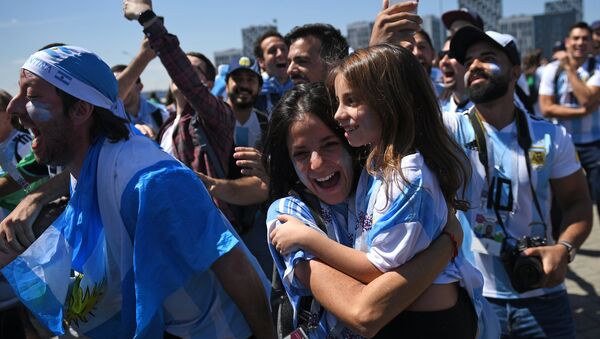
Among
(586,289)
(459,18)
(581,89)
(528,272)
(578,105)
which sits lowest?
(586,289)

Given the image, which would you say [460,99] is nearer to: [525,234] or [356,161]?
[525,234]

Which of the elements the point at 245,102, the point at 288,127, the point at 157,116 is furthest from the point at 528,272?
the point at 157,116

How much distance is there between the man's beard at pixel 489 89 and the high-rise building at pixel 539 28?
63.2 meters

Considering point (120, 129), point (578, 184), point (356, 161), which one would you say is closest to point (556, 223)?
point (578, 184)

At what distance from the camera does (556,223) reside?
352 centimetres

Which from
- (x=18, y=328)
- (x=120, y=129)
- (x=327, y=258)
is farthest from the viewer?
(x=18, y=328)

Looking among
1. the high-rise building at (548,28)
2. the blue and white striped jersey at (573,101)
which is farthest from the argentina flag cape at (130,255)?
the high-rise building at (548,28)

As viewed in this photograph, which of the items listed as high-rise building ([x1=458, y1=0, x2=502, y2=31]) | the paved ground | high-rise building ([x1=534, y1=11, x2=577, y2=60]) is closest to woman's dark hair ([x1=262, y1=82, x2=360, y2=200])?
the paved ground

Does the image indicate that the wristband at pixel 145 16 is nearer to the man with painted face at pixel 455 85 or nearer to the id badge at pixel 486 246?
the id badge at pixel 486 246

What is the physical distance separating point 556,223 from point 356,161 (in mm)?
2376

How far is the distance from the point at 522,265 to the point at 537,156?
0.57 m

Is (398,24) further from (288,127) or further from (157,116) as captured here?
(157,116)

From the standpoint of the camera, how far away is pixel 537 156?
8.58ft

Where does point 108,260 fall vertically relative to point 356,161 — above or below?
below
